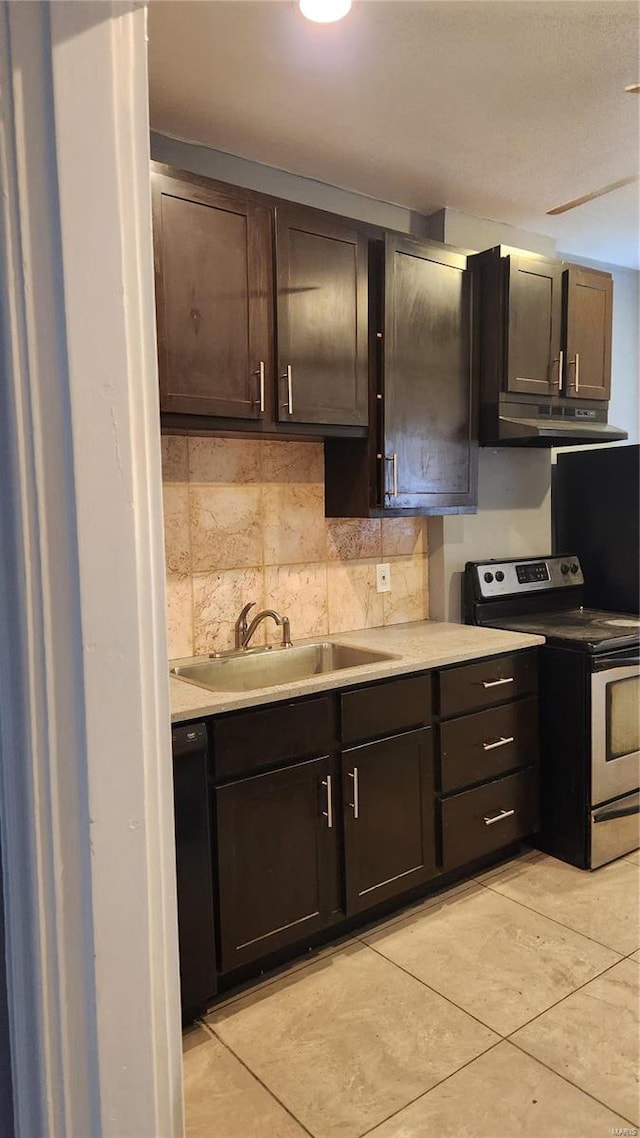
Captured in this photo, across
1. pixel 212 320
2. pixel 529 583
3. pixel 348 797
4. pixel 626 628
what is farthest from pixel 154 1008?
pixel 529 583

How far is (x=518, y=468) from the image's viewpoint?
3.33 metres

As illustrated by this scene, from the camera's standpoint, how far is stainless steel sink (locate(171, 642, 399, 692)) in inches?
95.3

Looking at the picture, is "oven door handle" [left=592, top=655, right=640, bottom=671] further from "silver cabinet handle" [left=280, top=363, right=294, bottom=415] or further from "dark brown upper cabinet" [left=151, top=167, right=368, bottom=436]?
"silver cabinet handle" [left=280, top=363, right=294, bottom=415]

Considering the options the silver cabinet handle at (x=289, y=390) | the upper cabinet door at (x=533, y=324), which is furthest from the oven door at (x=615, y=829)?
the silver cabinet handle at (x=289, y=390)

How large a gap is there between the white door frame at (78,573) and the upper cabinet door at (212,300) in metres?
1.34

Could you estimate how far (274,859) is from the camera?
2.05 m

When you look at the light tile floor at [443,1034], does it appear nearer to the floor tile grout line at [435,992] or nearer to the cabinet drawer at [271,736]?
the floor tile grout line at [435,992]

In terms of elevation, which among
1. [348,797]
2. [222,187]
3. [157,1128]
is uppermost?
[222,187]

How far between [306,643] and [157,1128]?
1993 millimetres

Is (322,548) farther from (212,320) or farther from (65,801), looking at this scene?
(65,801)

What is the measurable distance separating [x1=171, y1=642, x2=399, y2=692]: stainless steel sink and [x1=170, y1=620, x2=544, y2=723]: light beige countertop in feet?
0.15

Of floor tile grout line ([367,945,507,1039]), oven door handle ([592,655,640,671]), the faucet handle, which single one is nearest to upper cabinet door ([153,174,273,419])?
the faucet handle

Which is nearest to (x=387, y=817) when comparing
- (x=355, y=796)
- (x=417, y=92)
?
(x=355, y=796)

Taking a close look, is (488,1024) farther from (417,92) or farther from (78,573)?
(417,92)
